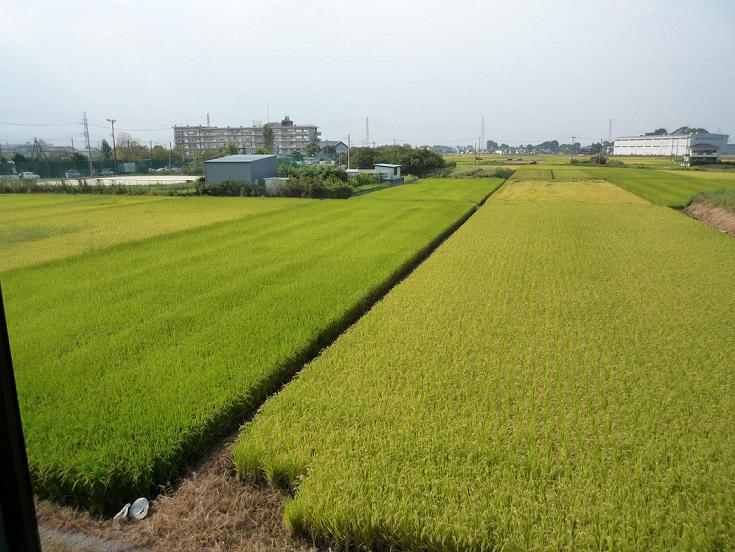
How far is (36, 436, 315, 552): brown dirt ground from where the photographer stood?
311 cm

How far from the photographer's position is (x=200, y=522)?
3277mm

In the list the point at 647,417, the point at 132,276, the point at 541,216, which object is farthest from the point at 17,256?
the point at 541,216

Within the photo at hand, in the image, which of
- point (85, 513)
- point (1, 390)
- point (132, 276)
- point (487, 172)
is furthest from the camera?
point (487, 172)

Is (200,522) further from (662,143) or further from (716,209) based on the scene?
(662,143)

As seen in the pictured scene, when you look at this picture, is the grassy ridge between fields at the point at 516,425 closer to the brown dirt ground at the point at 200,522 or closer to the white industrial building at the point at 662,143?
the brown dirt ground at the point at 200,522

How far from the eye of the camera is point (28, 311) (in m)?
7.42

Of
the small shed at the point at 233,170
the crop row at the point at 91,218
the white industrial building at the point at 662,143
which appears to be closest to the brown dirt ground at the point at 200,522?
the crop row at the point at 91,218

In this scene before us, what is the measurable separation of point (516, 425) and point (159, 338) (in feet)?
13.8

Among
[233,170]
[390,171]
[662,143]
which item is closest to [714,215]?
[233,170]

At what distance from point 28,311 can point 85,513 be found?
16.9 ft

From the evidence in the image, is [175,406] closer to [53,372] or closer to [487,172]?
[53,372]

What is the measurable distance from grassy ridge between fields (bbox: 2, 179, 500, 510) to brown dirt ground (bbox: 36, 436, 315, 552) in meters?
0.18

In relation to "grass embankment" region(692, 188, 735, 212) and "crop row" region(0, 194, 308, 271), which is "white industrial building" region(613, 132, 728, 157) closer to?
"grass embankment" region(692, 188, 735, 212)

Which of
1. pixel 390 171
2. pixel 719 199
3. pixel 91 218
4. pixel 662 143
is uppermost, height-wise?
pixel 662 143
